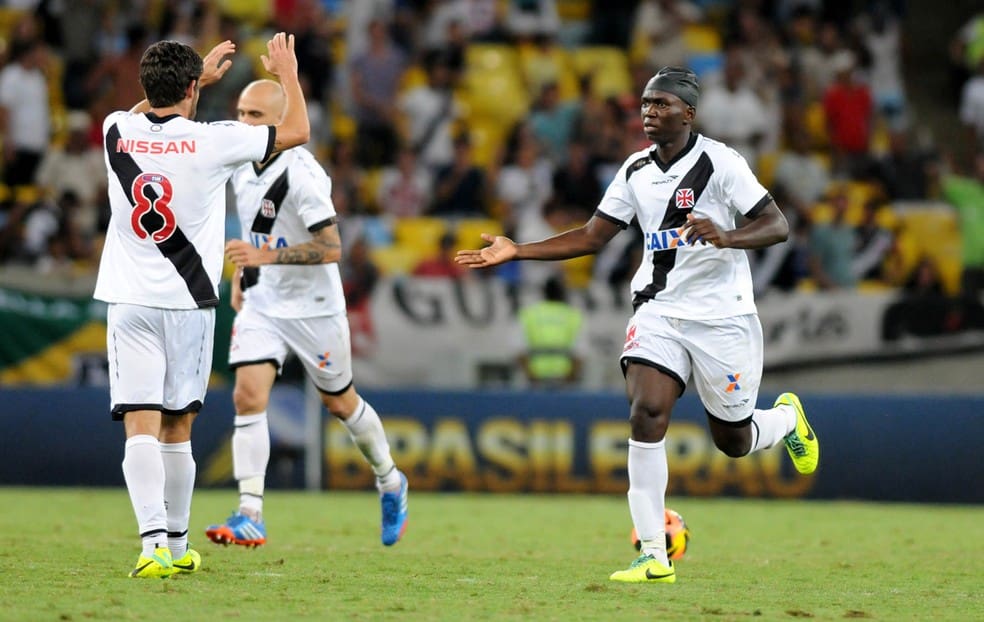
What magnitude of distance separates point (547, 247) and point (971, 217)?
12691 mm

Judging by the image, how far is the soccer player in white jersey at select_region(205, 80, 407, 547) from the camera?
10.4 m

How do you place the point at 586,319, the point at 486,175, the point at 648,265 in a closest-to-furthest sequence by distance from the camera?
the point at 648,265 < the point at 586,319 < the point at 486,175

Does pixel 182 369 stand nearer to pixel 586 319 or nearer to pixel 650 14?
pixel 586 319

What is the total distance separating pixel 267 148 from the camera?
840 cm

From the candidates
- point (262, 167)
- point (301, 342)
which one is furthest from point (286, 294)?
point (262, 167)

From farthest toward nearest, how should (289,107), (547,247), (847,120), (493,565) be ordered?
1. (847,120)
2. (493,565)
3. (547,247)
4. (289,107)

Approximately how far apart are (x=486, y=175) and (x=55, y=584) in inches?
494

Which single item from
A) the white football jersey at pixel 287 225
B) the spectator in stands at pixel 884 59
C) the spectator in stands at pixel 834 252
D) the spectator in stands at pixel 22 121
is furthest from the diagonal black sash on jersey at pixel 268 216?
the spectator in stands at pixel 884 59

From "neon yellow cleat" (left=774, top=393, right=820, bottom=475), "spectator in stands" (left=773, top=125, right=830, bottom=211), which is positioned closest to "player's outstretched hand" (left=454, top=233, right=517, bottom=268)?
"neon yellow cleat" (left=774, top=393, right=820, bottom=475)

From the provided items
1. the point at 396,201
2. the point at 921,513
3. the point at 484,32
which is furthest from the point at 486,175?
the point at 921,513

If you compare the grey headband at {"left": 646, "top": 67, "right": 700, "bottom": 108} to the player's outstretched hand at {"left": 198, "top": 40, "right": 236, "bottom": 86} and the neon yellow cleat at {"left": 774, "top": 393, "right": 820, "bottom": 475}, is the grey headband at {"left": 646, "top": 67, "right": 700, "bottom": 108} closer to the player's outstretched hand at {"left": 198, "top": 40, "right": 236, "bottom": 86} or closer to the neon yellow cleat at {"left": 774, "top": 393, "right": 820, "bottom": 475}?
the neon yellow cleat at {"left": 774, "top": 393, "right": 820, "bottom": 475}

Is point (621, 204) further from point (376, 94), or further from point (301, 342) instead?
point (376, 94)

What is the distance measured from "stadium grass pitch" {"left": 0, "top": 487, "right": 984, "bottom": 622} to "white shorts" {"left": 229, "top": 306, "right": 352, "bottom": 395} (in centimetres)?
121

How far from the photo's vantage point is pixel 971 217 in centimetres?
2036
